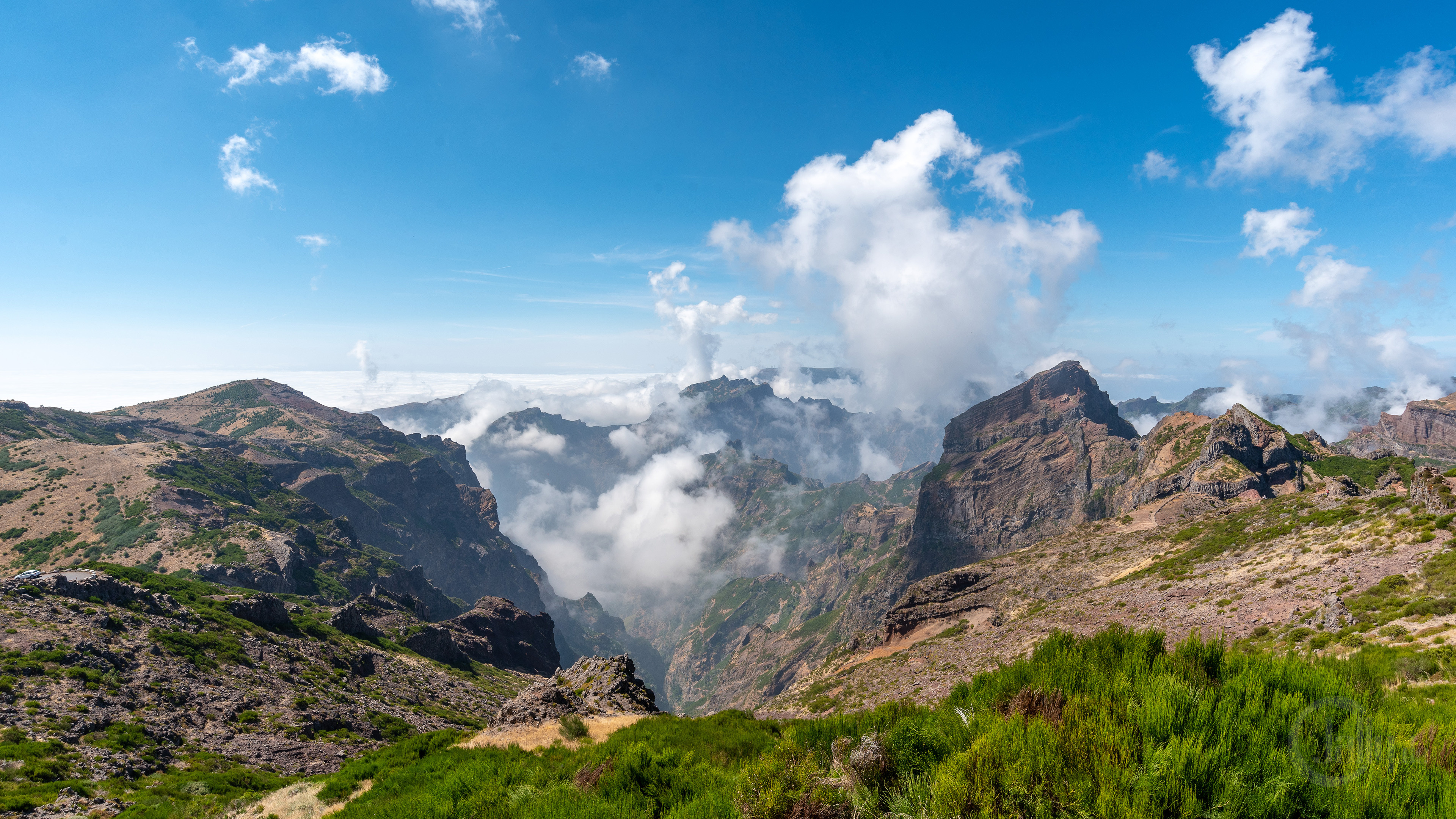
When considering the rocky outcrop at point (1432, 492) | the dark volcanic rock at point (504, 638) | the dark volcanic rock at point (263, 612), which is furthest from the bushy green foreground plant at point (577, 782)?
the dark volcanic rock at point (504, 638)

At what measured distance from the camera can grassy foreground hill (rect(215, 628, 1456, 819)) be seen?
528 centimetres

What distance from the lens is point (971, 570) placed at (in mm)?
96812

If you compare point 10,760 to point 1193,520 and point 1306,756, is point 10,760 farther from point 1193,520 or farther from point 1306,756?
point 1193,520

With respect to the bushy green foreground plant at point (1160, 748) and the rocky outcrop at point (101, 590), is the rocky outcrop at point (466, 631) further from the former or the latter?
the bushy green foreground plant at point (1160, 748)

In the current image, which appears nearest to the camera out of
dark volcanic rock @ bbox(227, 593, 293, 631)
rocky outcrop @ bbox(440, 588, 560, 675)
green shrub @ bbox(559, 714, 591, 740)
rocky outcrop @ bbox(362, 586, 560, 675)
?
green shrub @ bbox(559, 714, 591, 740)

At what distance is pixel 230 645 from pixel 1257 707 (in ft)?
316

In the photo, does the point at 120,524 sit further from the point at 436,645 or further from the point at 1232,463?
the point at 1232,463

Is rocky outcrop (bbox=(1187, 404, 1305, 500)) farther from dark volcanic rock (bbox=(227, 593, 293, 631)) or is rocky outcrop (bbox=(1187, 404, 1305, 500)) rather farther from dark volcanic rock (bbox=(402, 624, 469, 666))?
Result: dark volcanic rock (bbox=(227, 593, 293, 631))

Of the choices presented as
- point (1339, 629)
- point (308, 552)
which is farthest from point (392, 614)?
point (1339, 629)

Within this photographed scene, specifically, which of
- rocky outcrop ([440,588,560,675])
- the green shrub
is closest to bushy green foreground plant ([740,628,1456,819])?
the green shrub

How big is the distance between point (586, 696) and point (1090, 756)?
3876cm

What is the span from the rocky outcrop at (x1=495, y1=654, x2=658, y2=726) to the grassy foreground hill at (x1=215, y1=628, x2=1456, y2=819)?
73.7 ft

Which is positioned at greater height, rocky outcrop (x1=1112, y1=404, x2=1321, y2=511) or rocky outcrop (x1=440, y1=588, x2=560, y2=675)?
rocky outcrop (x1=1112, y1=404, x2=1321, y2=511)

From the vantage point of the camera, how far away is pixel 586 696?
38125mm
